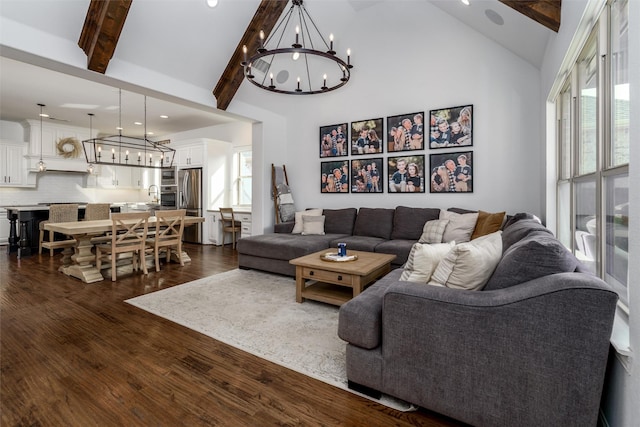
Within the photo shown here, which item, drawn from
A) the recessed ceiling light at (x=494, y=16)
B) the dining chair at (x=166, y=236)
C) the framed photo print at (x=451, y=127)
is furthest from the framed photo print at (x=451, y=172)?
the dining chair at (x=166, y=236)

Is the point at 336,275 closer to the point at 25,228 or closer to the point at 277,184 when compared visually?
the point at 277,184

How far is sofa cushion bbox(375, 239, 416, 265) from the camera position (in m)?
3.83

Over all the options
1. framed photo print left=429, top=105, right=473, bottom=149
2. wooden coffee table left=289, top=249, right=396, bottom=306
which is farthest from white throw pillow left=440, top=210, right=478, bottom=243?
framed photo print left=429, top=105, right=473, bottom=149

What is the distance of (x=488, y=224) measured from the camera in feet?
11.6

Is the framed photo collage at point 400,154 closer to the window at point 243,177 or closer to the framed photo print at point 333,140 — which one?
the framed photo print at point 333,140

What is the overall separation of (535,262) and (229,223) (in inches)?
241

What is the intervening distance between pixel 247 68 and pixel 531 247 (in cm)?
288

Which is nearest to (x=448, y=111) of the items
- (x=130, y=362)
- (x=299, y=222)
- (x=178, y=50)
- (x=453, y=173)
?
(x=453, y=173)

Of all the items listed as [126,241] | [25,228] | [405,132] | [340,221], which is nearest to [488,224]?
[405,132]

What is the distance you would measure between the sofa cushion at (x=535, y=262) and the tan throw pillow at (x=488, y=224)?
214cm

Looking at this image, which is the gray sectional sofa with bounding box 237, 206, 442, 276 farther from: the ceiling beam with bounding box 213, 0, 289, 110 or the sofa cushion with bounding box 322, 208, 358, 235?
the ceiling beam with bounding box 213, 0, 289, 110

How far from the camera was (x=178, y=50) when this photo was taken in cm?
380

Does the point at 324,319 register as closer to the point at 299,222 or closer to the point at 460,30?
the point at 299,222

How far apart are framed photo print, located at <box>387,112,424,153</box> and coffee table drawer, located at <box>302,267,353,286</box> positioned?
8.63 feet
